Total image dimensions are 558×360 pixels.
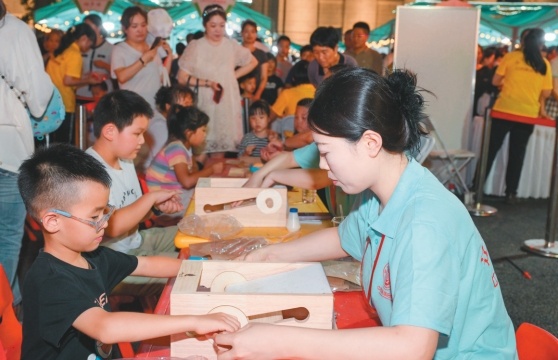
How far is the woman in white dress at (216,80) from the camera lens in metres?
5.55

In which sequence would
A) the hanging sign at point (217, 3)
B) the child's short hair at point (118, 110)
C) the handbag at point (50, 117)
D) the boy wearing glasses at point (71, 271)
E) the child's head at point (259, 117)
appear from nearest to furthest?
the boy wearing glasses at point (71, 271)
the child's short hair at point (118, 110)
the handbag at point (50, 117)
the child's head at point (259, 117)
the hanging sign at point (217, 3)

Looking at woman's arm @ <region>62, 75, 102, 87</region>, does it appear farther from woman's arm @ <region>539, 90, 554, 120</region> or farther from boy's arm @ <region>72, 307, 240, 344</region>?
boy's arm @ <region>72, 307, 240, 344</region>

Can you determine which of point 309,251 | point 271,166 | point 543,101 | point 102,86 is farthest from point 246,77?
point 309,251

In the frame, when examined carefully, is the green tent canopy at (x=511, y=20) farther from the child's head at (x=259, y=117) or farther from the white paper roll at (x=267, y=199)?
the white paper roll at (x=267, y=199)

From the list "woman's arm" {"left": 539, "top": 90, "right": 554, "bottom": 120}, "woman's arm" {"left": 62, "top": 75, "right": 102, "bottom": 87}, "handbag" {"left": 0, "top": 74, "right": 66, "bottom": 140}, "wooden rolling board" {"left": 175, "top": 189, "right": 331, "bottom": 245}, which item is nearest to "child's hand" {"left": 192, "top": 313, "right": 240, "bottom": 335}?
"wooden rolling board" {"left": 175, "top": 189, "right": 331, "bottom": 245}

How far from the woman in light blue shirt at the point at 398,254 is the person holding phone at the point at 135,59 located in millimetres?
3962

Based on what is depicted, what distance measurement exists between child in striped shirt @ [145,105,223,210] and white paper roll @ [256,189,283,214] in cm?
114

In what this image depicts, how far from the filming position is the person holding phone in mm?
5016

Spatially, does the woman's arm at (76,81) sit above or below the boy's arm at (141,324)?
above

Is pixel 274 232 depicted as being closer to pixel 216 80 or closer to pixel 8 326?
pixel 8 326

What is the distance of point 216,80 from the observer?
562cm

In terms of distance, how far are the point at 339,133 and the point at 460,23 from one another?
16.8 ft

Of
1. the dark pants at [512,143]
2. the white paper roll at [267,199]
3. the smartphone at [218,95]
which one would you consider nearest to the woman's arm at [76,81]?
the smartphone at [218,95]

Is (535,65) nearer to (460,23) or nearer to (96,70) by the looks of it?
(460,23)
